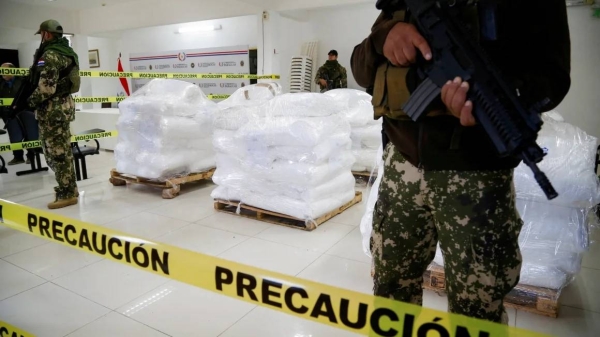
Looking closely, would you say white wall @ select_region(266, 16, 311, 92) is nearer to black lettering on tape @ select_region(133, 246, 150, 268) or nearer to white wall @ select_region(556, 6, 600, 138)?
white wall @ select_region(556, 6, 600, 138)

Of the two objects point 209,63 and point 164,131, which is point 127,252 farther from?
point 209,63

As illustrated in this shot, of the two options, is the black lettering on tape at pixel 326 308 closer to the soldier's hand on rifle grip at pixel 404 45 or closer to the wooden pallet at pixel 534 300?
the soldier's hand on rifle grip at pixel 404 45

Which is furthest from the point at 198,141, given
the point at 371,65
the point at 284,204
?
the point at 371,65

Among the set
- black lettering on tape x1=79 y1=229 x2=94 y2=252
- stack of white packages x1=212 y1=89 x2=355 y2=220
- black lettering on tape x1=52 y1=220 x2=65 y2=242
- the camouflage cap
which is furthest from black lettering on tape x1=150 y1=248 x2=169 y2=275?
the camouflage cap

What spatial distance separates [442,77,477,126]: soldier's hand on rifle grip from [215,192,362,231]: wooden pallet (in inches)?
85.8

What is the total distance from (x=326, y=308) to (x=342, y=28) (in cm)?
761

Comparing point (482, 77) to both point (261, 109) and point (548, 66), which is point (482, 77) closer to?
point (548, 66)

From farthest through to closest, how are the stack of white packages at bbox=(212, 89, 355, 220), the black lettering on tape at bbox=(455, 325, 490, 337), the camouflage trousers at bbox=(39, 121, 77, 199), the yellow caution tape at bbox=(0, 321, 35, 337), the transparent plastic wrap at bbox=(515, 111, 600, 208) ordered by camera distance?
the camouflage trousers at bbox=(39, 121, 77, 199) → the stack of white packages at bbox=(212, 89, 355, 220) → the transparent plastic wrap at bbox=(515, 111, 600, 208) → the yellow caution tape at bbox=(0, 321, 35, 337) → the black lettering on tape at bbox=(455, 325, 490, 337)

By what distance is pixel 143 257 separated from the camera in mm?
1096

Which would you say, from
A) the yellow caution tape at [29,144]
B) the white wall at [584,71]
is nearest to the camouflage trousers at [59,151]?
the yellow caution tape at [29,144]

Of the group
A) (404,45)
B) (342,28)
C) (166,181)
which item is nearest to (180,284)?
(404,45)

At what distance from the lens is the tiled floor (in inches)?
69.8

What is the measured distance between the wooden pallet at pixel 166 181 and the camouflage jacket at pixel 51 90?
0.89 m

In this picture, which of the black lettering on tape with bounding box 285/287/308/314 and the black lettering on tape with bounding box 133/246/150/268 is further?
the black lettering on tape with bounding box 133/246/150/268
